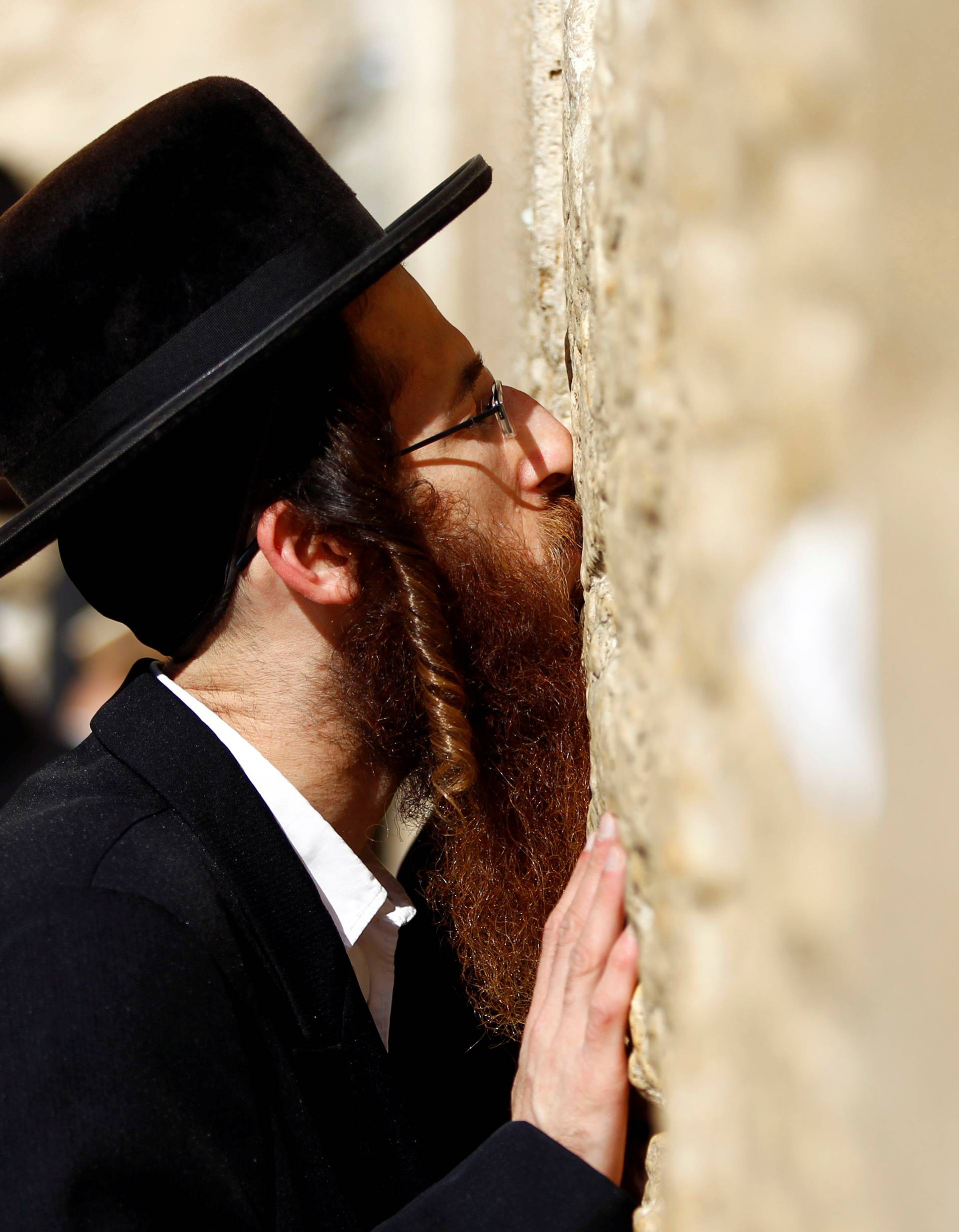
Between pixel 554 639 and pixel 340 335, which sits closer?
pixel 340 335

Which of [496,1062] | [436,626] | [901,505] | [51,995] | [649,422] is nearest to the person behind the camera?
[901,505]

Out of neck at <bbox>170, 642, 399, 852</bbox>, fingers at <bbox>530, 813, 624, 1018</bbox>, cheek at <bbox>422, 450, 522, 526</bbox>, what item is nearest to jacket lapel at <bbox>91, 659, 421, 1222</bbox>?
neck at <bbox>170, 642, 399, 852</bbox>

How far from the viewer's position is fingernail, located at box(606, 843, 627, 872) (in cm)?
91

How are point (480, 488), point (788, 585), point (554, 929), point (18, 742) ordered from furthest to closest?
point (18, 742) → point (480, 488) → point (554, 929) → point (788, 585)

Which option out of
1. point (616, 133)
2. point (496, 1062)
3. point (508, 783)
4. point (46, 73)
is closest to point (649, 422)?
point (616, 133)

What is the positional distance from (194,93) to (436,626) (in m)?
0.74

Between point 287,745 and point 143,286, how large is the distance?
2.06ft

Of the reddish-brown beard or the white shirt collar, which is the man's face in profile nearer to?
the reddish-brown beard

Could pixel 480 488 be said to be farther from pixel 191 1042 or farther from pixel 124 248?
pixel 191 1042

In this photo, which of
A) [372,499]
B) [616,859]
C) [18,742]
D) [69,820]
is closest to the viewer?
[616,859]

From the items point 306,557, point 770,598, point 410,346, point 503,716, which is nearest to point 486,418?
point 410,346

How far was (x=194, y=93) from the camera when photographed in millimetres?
1285

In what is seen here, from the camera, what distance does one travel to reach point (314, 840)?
1.40 m

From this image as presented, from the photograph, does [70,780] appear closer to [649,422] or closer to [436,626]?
[436,626]
